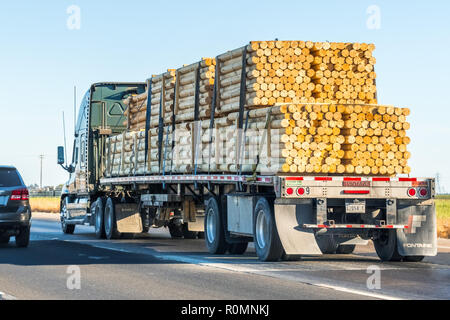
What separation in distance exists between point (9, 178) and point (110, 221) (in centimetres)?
504

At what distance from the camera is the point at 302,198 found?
16.3m

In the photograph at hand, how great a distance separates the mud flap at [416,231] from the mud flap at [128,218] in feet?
33.2

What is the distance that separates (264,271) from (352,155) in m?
2.95

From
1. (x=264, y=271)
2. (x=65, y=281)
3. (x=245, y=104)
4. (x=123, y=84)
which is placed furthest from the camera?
(x=123, y=84)

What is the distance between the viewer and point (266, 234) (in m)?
16.7

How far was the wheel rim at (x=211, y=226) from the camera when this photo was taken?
19378mm

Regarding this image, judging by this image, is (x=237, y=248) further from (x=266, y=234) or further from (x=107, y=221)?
(x=107, y=221)

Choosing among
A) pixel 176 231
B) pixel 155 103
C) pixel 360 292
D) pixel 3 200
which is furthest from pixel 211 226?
pixel 360 292

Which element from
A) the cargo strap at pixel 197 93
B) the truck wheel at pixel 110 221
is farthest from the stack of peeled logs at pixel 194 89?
the truck wheel at pixel 110 221

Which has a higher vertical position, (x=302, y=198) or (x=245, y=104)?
(x=245, y=104)
